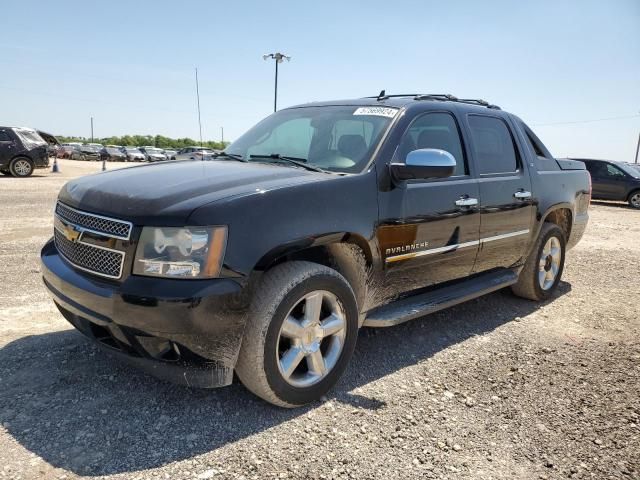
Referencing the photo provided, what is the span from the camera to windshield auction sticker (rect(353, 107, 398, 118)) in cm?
347

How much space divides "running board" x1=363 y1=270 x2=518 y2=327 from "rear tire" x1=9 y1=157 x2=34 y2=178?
17.3 metres

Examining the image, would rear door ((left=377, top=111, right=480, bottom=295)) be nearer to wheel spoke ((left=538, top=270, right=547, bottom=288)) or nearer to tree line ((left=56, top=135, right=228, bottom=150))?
wheel spoke ((left=538, top=270, right=547, bottom=288))

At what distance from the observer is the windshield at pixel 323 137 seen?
3.27 meters

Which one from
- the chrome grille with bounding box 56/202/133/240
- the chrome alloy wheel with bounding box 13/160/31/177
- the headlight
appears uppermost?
the chrome grille with bounding box 56/202/133/240

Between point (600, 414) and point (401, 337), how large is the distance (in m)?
1.48

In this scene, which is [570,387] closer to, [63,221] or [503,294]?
[503,294]

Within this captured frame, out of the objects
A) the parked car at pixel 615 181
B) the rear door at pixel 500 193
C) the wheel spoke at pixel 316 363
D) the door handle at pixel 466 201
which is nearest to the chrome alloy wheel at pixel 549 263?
the rear door at pixel 500 193

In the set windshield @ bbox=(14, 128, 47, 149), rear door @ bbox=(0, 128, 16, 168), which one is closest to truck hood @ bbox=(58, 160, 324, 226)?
rear door @ bbox=(0, 128, 16, 168)

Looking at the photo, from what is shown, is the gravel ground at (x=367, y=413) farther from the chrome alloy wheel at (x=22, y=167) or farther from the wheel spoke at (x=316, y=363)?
the chrome alloy wheel at (x=22, y=167)

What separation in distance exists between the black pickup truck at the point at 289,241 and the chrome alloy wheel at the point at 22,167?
52.4 ft

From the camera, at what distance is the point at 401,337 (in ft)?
13.0

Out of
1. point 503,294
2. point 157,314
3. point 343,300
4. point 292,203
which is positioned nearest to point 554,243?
point 503,294

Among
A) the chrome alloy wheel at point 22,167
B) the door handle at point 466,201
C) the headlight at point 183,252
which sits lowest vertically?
the chrome alloy wheel at point 22,167

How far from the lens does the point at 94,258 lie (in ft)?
8.40
